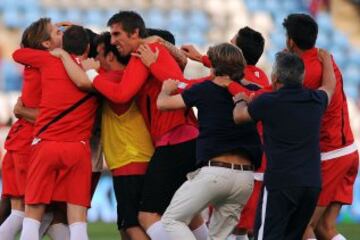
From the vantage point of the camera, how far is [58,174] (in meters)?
9.23

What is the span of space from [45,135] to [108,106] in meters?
0.63

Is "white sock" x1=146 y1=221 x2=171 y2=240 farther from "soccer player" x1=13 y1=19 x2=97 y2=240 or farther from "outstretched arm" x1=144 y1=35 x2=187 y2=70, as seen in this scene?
"outstretched arm" x1=144 y1=35 x2=187 y2=70

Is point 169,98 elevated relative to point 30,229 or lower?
elevated

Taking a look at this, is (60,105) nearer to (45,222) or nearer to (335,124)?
(45,222)

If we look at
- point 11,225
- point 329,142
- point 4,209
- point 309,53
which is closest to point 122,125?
point 11,225

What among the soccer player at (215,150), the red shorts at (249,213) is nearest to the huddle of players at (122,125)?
the soccer player at (215,150)

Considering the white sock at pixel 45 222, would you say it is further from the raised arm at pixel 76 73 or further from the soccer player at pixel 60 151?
the raised arm at pixel 76 73

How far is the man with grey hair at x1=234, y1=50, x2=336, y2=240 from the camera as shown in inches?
321

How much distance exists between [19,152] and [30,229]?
1.01 metres

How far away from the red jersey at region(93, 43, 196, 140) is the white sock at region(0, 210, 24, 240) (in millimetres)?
1463

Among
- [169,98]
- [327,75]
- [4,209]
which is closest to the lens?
[169,98]

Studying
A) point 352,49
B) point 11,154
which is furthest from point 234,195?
point 352,49

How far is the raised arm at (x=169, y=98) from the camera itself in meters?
8.71

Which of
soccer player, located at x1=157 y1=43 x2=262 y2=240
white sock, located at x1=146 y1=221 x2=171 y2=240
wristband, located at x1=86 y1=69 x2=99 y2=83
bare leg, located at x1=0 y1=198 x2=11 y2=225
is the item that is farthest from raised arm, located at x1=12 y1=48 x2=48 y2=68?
white sock, located at x1=146 y1=221 x2=171 y2=240
